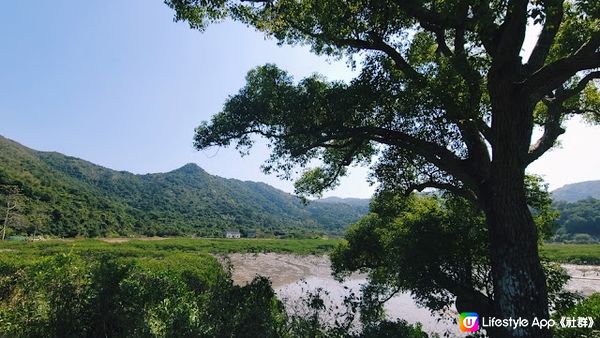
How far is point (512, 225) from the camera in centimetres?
562

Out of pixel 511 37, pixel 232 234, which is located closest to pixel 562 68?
pixel 511 37

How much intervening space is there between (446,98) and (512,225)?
102 inches

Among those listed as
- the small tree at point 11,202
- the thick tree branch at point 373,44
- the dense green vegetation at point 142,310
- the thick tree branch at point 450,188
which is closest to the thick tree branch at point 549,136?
the thick tree branch at point 450,188

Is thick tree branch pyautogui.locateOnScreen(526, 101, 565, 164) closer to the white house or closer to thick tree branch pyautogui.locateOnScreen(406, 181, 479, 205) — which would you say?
thick tree branch pyautogui.locateOnScreen(406, 181, 479, 205)

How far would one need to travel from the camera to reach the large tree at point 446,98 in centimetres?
553

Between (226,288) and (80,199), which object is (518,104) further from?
(80,199)

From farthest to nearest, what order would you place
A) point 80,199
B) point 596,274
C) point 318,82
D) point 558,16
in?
point 80,199
point 596,274
point 318,82
point 558,16

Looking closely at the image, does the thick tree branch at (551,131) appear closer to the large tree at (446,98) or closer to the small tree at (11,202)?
the large tree at (446,98)

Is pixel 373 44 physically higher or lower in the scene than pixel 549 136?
higher

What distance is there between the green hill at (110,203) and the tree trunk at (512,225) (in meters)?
63.4

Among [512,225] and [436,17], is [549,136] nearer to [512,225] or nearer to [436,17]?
[512,225]

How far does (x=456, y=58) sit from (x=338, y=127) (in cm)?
280

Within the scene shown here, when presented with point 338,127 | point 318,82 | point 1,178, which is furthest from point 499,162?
point 1,178

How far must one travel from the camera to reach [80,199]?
90500mm
